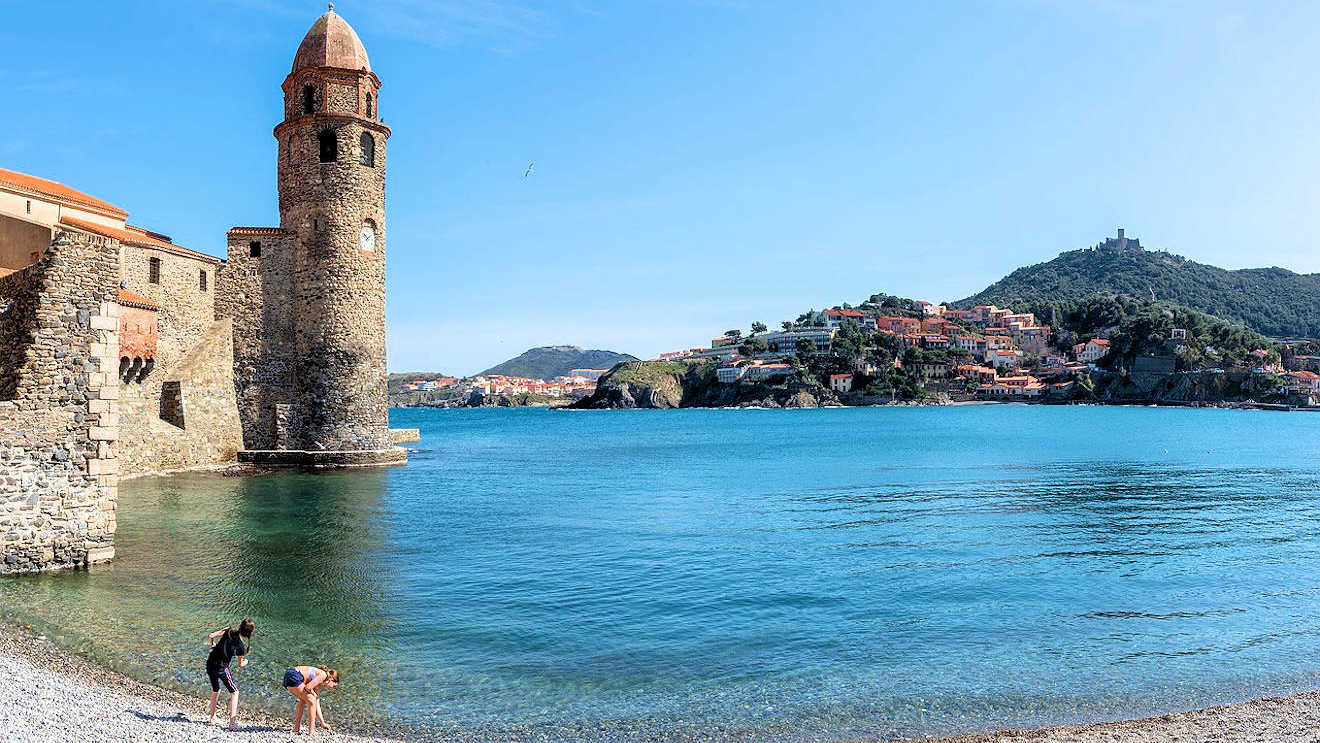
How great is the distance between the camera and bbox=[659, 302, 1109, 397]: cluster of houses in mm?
147750

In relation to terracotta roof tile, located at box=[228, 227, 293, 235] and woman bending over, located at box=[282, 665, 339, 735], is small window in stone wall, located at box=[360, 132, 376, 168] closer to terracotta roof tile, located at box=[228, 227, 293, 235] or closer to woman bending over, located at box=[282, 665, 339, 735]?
terracotta roof tile, located at box=[228, 227, 293, 235]

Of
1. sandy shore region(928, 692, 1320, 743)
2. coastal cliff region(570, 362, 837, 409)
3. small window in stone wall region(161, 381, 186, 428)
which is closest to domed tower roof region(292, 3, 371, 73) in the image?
small window in stone wall region(161, 381, 186, 428)

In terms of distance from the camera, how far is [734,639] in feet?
35.9

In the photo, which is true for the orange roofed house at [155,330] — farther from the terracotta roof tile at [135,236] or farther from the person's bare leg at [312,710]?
the person's bare leg at [312,710]

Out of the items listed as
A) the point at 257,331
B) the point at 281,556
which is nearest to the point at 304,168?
the point at 257,331

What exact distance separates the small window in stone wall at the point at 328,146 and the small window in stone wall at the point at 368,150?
869 millimetres

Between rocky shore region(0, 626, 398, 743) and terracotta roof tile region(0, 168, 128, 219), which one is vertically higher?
terracotta roof tile region(0, 168, 128, 219)

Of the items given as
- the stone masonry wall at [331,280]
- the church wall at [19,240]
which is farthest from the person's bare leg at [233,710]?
the stone masonry wall at [331,280]

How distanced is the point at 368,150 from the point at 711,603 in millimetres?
22696

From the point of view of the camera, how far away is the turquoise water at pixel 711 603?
29.2 ft

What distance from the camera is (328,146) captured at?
29.2 meters

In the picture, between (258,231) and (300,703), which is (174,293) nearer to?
(258,231)

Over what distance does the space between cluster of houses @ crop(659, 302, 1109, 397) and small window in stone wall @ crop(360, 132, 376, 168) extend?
12217 cm

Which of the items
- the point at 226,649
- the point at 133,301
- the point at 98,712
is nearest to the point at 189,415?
the point at 133,301
